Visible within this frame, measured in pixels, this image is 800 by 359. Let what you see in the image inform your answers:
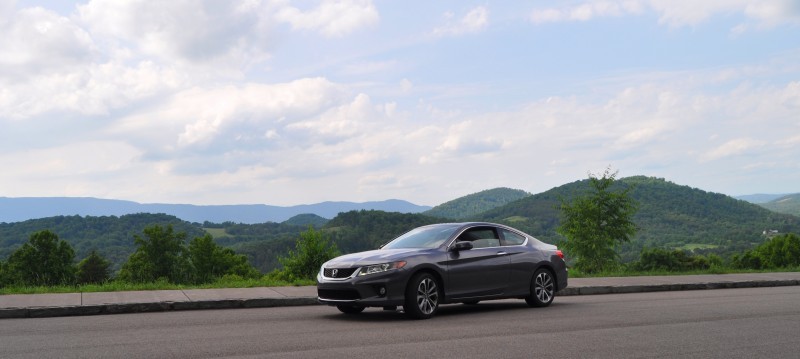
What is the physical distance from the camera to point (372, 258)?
1202cm

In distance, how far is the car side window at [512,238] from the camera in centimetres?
1405

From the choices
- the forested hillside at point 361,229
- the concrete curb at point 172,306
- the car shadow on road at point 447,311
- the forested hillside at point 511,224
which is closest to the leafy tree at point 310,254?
the concrete curb at point 172,306

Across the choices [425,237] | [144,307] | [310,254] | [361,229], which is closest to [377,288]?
[425,237]

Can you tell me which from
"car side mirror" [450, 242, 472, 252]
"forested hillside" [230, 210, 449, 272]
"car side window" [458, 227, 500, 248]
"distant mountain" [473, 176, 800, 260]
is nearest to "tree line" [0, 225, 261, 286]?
"forested hillside" [230, 210, 449, 272]

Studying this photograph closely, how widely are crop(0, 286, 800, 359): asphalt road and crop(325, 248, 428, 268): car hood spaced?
888 millimetres

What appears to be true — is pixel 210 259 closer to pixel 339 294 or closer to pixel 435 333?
pixel 339 294

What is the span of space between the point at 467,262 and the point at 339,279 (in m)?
2.30

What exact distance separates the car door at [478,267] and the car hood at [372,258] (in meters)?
0.76

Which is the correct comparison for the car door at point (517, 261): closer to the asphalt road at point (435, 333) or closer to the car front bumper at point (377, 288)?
the asphalt road at point (435, 333)

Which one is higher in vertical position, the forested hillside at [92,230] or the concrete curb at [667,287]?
the forested hillside at [92,230]

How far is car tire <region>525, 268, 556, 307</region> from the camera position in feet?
46.2

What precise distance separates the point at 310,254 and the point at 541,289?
8.71m

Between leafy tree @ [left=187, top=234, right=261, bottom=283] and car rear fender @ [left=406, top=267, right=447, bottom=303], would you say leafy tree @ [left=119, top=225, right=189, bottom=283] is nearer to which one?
leafy tree @ [left=187, top=234, right=261, bottom=283]

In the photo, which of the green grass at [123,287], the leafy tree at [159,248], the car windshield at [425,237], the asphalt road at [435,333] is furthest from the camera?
the leafy tree at [159,248]
